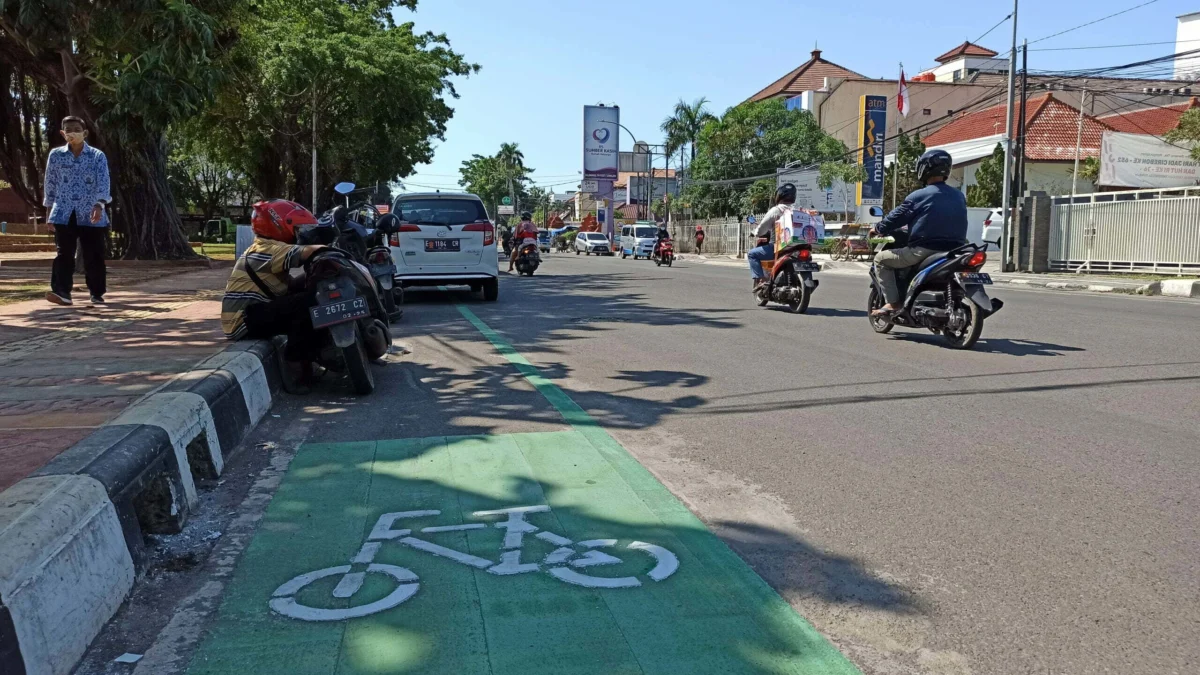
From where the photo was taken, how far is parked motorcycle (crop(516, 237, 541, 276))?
2320 centimetres

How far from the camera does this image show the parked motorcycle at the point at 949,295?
831 centimetres

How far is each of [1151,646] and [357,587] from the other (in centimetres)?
240

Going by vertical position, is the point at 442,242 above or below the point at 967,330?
above

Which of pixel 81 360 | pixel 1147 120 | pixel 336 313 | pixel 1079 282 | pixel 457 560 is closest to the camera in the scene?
pixel 457 560

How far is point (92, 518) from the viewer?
297 centimetres

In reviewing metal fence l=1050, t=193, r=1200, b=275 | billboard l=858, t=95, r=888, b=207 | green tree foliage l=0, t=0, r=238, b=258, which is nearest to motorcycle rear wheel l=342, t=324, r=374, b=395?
green tree foliage l=0, t=0, r=238, b=258

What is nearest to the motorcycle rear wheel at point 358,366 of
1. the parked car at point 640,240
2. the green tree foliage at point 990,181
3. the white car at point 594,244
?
the parked car at point 640,240

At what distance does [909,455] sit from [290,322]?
3.97 m

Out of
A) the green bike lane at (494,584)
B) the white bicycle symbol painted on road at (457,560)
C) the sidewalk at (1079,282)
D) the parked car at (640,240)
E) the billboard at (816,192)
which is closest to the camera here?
the green bike lane at (494,584)

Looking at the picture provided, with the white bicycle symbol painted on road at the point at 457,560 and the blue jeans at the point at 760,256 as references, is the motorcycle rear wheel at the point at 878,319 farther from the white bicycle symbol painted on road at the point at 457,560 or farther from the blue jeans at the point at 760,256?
the white bicycle symbol painted on road at the point at 457,560

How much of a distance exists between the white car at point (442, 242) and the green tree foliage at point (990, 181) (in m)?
38.1

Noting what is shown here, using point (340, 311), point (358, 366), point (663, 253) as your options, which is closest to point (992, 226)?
point (663, 253)

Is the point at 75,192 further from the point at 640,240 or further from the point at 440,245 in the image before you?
the point at 640,240

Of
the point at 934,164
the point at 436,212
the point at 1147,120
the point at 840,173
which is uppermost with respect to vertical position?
the point at 1147,120
